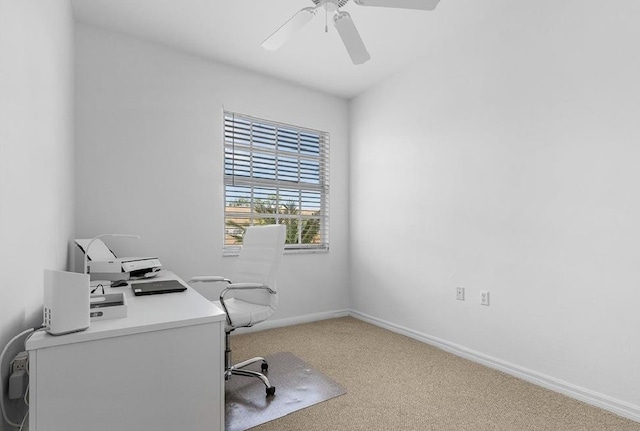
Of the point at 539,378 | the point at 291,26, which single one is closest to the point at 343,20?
the point at 291,26

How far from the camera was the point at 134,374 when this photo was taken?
122 cm

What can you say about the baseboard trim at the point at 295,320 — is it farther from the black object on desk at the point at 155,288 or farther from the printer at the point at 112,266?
the black object on desk at the point at 155,288

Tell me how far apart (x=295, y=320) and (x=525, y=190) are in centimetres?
252

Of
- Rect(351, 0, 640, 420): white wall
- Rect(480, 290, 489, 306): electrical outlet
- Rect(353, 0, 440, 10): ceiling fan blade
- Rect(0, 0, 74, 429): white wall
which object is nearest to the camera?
Rect(0, 0, 74, 429): white wall

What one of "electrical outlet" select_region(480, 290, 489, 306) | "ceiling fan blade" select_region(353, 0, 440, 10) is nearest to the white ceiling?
"ceiling fan blade" select_region(353, 0, 440, 10)

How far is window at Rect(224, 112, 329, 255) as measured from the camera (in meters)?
3.42

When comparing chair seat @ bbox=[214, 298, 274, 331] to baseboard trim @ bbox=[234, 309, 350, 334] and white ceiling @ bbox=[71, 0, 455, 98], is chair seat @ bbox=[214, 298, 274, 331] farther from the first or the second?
white ceiling @ bbox=[71, 0, 455, 98]

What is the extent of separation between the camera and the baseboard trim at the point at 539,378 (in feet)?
6.45

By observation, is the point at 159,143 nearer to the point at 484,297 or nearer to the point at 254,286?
the point at 254,286

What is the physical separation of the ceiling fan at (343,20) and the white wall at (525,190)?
34.8 inches

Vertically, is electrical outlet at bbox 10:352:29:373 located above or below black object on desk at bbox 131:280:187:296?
below

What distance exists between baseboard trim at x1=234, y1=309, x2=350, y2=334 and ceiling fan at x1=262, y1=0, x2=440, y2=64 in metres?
2.55

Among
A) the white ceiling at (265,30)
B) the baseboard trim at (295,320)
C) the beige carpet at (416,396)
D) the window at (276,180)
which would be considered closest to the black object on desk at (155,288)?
the beige carpet at (416,396)

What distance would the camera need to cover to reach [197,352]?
4.40 ft
